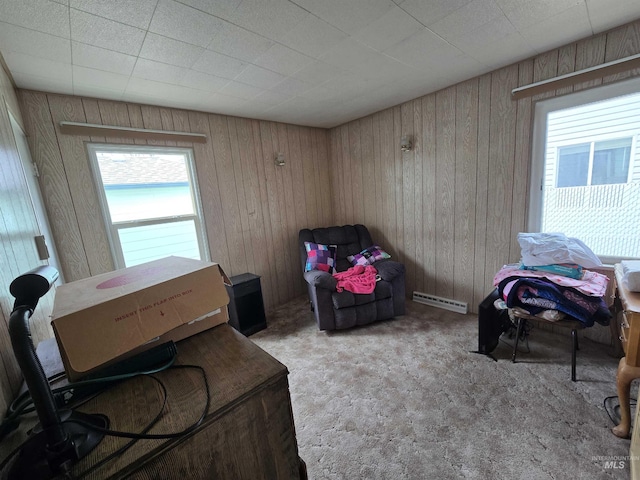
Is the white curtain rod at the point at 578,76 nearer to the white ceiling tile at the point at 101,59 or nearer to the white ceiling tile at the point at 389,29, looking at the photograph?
the white ceiling tile at the point at 389,29

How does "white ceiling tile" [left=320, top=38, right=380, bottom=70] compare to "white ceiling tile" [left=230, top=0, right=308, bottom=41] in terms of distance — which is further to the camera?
"white ceiling tile" [left=320, top=38, right=380, bottom=70]

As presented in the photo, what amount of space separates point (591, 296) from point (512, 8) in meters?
1.78

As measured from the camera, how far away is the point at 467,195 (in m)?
2.64

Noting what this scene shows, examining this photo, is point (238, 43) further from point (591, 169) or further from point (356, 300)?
point (591, 169)

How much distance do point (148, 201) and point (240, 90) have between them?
1.33 m

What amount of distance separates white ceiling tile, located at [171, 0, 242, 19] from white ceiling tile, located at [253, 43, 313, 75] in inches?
14.9

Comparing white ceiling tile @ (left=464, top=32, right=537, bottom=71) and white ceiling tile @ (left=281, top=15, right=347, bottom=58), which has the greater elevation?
white ceiling tile @ (left=281, top=15, right=347, bottom=58)

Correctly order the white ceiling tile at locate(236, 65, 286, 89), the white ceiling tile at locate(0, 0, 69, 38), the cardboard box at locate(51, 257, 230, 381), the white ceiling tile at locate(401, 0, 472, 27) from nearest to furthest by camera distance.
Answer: the cardboard box at locate(51, 257, 230, 381) → the white ceiling tile at locate(0, 0, 69, 38) → the white ceiling tile at locate(401, 0, 472, 27) → the white ceiling tile at locate(236, 65, 286, 89)

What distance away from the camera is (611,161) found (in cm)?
194

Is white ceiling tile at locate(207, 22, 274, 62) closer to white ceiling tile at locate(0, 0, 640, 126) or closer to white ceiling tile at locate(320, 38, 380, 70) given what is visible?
white ceiling tile at locate(0, 0, 640, 126)

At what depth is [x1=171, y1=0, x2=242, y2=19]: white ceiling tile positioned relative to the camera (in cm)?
128

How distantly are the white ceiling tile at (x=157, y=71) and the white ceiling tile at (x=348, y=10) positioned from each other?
1.05 meters

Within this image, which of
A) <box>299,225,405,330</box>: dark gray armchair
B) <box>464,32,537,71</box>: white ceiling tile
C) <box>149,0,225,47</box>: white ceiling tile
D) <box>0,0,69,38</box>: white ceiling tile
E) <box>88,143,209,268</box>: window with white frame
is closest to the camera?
<box>0,0,69,38</box>: white ceiling tile

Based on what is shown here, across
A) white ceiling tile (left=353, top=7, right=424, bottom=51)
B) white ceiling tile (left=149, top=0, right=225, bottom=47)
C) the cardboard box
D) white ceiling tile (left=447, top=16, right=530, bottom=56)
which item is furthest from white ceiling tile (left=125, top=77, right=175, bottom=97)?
white ceiling tile (left=447, top=16, right=530, bottom=56)
